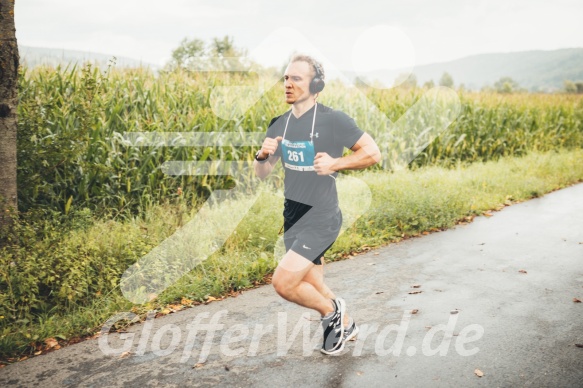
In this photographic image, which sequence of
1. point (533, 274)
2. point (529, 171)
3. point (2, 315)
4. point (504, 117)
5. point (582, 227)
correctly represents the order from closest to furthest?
point (2, 315)
point (533, 274)
point (582, 227)
point (529, 171)
point (504, 117)

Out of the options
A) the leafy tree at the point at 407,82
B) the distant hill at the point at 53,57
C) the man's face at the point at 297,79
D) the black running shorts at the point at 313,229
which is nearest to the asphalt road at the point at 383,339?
the black running shorts at the point at 313,229

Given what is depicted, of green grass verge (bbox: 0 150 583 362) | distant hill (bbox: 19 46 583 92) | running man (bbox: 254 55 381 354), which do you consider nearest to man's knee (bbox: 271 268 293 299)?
running man (bbox: 254 55 381 354)

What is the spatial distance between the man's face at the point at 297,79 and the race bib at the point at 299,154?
33cm

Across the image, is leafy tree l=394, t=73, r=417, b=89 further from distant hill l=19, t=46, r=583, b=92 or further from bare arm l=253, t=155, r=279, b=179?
bare arm l=253, t=155, r=279, b=179

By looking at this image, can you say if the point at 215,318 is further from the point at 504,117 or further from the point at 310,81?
the point at 504,117

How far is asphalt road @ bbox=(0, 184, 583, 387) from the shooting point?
160 inches

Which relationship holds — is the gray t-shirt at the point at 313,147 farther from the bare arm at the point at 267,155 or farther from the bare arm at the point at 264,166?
the bare arm at the point at 264,166

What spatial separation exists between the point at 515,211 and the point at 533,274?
3.96 meters

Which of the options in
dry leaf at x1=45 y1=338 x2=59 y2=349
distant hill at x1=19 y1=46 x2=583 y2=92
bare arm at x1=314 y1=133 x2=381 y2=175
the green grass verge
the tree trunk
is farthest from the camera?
distant hill at x1=19 y1=46 x2=583 y2=92

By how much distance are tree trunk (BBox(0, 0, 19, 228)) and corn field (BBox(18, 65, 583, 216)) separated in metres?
0.60

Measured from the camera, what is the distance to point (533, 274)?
6.44m

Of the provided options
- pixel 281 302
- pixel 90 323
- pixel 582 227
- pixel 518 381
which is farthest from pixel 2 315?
pixel 582 227

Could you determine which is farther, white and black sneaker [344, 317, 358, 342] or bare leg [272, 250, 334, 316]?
white and black sneaker [344, 317, 358, 342]

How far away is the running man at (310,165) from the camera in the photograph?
402cm
